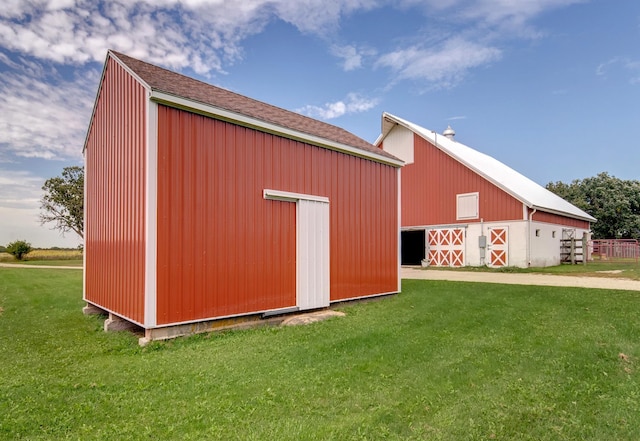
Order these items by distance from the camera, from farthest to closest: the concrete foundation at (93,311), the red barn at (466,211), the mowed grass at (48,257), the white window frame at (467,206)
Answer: the mowed grass at (48,257) → the white window frame at (467,206) → the red barn at (466,211) → the concrete foundation at (93,311)

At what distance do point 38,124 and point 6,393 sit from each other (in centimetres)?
1086

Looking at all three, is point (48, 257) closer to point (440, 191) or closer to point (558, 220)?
point (440, 191)

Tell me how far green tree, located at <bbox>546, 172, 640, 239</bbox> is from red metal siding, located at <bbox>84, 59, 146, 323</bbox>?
40163 mm

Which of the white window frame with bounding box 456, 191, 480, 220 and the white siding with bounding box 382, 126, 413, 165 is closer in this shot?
the white window frame with bounding box 456, 191, 480, 220

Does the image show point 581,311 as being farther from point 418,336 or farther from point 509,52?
point 509,52

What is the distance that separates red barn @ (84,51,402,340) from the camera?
18.3 feet

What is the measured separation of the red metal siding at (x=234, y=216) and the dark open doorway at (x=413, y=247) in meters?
15.2

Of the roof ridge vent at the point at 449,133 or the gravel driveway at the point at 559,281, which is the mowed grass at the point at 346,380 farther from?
the roof ridge vent at the point at 449,133

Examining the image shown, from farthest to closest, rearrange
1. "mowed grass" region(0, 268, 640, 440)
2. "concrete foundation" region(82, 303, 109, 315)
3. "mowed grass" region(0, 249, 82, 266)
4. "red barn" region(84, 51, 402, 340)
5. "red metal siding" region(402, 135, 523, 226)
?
1. "mowed grass" region(0, 249, 82, 266)
2. "red metal siding" region(402, 135, 523, 226)
3. "concrete foundation" region(82, 303, 109, 315)
4. "red barn" region(84, 51, 402, 340)
5. "mowed grass" region(0, 268, 640, 440)

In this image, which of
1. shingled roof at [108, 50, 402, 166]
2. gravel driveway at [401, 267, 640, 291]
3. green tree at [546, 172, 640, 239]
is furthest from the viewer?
green tree at [546, 172, 640, 239]

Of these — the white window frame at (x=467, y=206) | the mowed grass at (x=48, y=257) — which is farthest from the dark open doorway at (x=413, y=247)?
the mowed grass at (x=48, y=257)

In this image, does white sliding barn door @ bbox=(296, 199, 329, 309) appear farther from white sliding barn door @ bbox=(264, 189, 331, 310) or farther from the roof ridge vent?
the roof ridge vent

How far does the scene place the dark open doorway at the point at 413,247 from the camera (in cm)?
2275

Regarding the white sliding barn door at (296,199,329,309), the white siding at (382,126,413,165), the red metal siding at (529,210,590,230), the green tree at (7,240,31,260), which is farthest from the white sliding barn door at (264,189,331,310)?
the green tree at (7,240,31,260)
